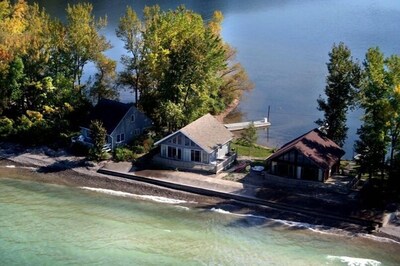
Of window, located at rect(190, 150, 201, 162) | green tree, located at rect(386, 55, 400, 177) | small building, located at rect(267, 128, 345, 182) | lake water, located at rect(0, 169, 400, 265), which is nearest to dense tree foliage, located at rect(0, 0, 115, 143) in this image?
lake water, located at rect(0, 169, 400, 265)

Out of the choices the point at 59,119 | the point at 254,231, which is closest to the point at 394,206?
the point at 254,231

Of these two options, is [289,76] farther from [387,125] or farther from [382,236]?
[382,236]

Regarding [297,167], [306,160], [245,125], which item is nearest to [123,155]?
[297,167]

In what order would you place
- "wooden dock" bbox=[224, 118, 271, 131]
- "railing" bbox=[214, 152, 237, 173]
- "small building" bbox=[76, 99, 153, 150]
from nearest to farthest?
"railing" bbox=[214, 152, 237, 173], "small building" bbox=[76, 99, 153, 150], "wooden dock" bbox=[224, 118, 271, 131]

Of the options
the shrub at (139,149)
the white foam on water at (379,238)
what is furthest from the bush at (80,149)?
the white foam on water at (379,238)

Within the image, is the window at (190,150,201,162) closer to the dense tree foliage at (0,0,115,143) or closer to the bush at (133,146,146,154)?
the bush at (133,146,146,154)

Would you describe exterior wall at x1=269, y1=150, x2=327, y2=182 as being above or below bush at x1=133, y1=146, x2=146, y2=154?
below
